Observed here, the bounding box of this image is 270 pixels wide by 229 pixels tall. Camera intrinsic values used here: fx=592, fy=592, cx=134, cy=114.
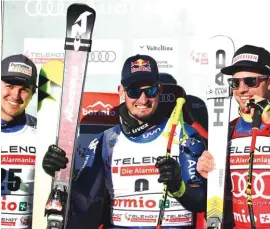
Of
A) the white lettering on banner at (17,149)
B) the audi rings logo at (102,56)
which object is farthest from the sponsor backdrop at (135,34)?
the white lettering on banner at (17,149)

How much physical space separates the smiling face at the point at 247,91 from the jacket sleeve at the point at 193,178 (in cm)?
32

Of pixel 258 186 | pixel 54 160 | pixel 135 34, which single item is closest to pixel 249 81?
pixel 258 186

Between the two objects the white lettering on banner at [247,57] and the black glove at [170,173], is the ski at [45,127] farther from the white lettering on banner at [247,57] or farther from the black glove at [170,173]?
the white lettering on banner at [247,57]

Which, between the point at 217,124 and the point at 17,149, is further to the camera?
the point at 17,149

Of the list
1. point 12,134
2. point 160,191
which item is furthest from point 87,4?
point 160,191

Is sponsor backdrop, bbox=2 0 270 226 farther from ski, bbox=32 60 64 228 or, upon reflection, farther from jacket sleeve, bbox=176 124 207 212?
jacket sleeve, bbox=176 124 207 212

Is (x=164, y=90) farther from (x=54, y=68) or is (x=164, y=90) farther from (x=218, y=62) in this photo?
(x=54, y=68)

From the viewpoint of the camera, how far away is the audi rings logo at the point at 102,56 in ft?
11.6

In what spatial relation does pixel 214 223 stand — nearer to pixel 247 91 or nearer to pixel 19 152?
pixel 247 91

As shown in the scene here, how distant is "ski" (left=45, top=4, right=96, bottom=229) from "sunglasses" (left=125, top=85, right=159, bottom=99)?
0.96 ft

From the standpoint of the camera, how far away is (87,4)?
140 inches

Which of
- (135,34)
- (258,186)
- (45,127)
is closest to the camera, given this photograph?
(258,186)

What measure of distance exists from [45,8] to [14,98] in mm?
590

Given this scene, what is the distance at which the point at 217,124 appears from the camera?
3475mm
